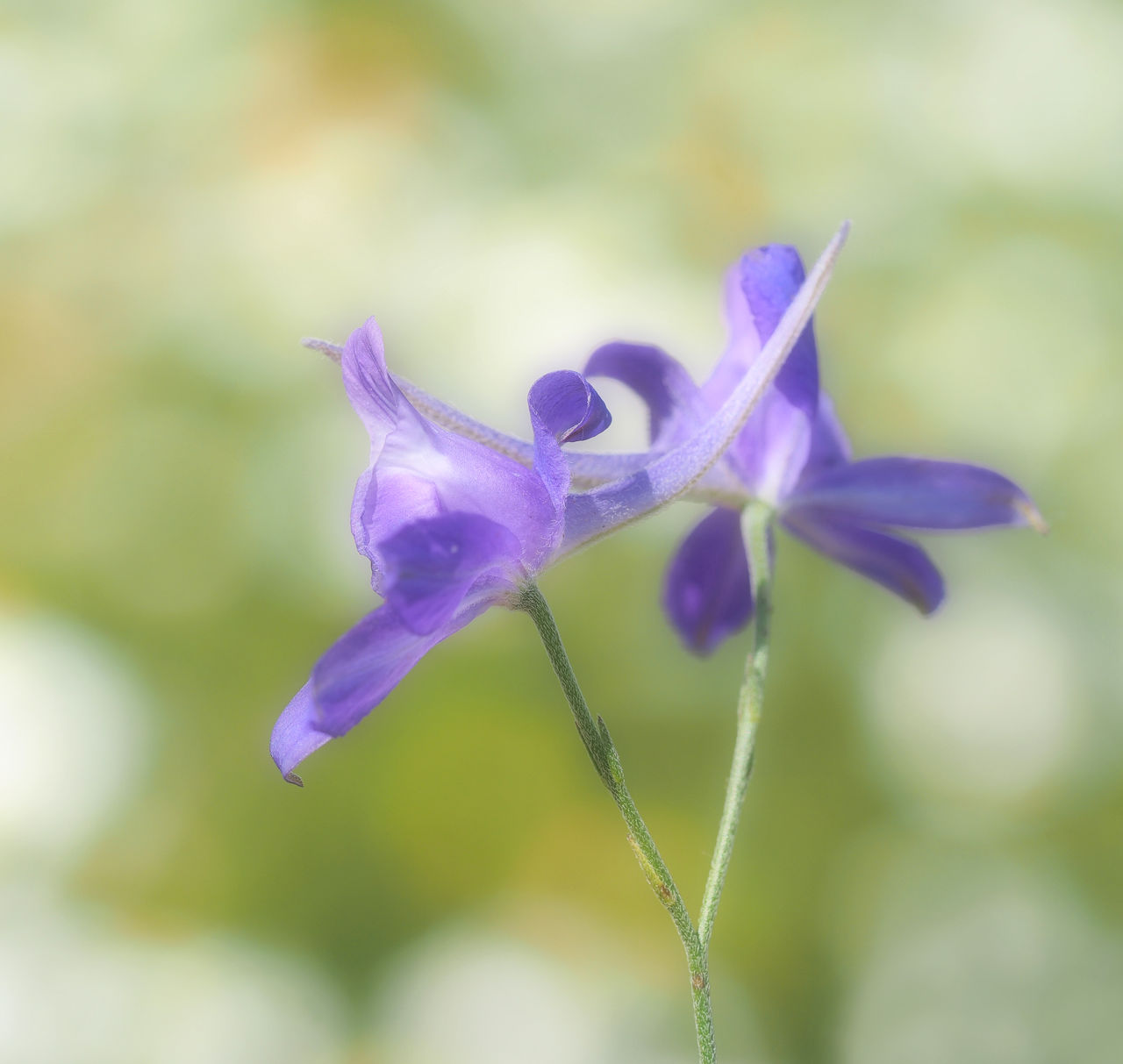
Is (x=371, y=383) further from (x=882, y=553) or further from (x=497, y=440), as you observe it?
(x=882, y=553)

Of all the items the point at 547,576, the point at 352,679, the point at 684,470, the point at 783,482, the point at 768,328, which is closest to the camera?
the point at 352,679

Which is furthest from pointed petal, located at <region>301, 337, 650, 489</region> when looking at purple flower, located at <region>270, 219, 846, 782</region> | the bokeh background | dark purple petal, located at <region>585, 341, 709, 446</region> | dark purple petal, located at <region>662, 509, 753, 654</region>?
the bokeh background

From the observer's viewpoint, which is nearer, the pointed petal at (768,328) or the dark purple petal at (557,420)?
the dark purple petal at (557,420)

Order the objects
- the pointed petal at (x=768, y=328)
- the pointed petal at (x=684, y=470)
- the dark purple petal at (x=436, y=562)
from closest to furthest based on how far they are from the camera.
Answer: the dark purple petal at (x=436, y=562)
the pointed petal at (x=684, y=470)
the pointed petal at (x=768, y=328)

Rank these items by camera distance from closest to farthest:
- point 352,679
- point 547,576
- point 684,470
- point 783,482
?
1. point 352,679
2. point 684,470
3. point 783,482
4. point 547,576

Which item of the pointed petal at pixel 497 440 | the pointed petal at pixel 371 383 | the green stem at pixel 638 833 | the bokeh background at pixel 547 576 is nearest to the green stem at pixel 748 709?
the green stem at pixel 638 833

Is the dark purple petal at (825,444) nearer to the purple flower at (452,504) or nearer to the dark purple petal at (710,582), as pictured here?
the dark purple petal at (710,582)

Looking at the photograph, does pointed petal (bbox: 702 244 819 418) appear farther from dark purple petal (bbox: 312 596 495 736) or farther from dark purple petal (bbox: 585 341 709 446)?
dark purple petal (bbox: 312 596 495 736)

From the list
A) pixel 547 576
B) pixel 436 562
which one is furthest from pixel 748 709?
pixel 547 576
